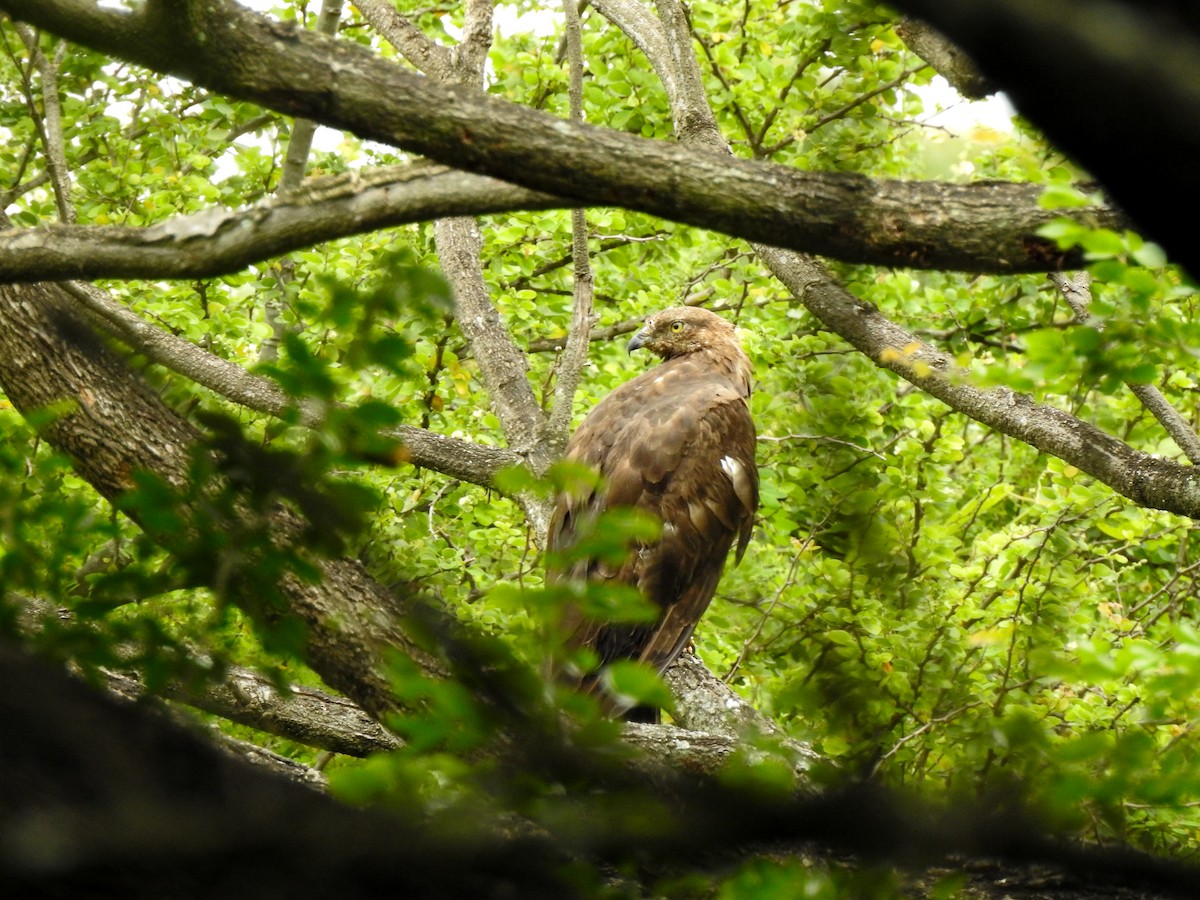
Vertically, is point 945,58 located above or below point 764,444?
above

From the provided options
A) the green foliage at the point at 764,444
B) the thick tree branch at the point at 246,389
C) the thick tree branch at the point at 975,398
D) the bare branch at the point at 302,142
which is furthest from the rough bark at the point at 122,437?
the thick tree branch at the point at 975,398

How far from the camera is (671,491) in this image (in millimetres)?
5969

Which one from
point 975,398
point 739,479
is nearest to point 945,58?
point 975,398

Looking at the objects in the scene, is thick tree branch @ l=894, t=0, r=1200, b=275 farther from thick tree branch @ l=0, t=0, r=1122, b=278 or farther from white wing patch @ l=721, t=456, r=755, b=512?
white wing patch @ l=721, t=456, r=755, b=512

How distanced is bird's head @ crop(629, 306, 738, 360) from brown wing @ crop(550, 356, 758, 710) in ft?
2.70

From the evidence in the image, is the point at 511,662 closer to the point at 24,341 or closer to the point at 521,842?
the point at 521,842

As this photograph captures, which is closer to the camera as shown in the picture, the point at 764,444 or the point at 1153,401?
the point at 1153,401

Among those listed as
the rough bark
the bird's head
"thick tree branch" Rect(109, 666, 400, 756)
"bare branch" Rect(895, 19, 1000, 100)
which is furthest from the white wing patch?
the rough bark

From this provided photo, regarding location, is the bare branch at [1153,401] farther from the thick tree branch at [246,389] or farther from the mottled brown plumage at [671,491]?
the thick tree branch at [246,389]

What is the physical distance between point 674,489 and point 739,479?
13.3 inches

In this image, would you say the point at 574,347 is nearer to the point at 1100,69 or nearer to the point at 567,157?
the point at 567,157

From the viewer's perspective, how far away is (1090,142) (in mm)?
1223

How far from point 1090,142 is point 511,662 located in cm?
92

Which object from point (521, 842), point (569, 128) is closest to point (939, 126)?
point (569, 128)
